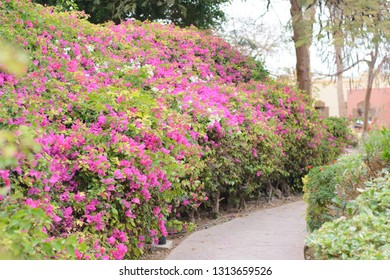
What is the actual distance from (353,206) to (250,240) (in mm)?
2564

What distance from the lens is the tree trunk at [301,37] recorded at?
13062 mm

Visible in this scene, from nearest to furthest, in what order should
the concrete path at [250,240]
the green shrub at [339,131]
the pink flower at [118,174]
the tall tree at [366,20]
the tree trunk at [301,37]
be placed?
the pink flower at [118,174], the concrete path at [250,240], the tall tree at [366,20], the tree trunk at [301,37], the green shrub at [339,131]

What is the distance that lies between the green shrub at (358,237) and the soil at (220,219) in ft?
Result: 9.27

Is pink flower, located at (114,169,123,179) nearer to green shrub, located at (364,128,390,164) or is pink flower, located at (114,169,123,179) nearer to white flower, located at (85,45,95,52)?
green shrub, located at (364,128,390,164)

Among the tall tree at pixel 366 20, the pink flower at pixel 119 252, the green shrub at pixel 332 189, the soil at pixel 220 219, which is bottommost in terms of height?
the soil at pixel 220 219

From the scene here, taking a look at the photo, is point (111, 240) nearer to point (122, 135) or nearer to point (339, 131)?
point (122, 135)

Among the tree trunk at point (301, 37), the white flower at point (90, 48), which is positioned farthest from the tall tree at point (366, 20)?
the white flower at point (90, 48)

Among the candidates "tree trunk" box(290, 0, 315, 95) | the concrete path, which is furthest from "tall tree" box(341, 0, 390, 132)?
the concrete path

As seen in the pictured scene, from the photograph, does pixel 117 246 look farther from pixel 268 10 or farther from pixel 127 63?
pixel 268 10

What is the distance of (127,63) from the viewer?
912cm

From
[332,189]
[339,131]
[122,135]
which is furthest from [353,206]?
[339,131]

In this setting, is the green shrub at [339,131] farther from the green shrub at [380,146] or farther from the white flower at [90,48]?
the green shrub at [380,146]

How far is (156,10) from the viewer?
15.5m

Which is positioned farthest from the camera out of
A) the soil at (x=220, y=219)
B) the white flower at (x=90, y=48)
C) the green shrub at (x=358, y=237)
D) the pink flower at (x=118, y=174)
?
the white flower at (x=90, y=48)
